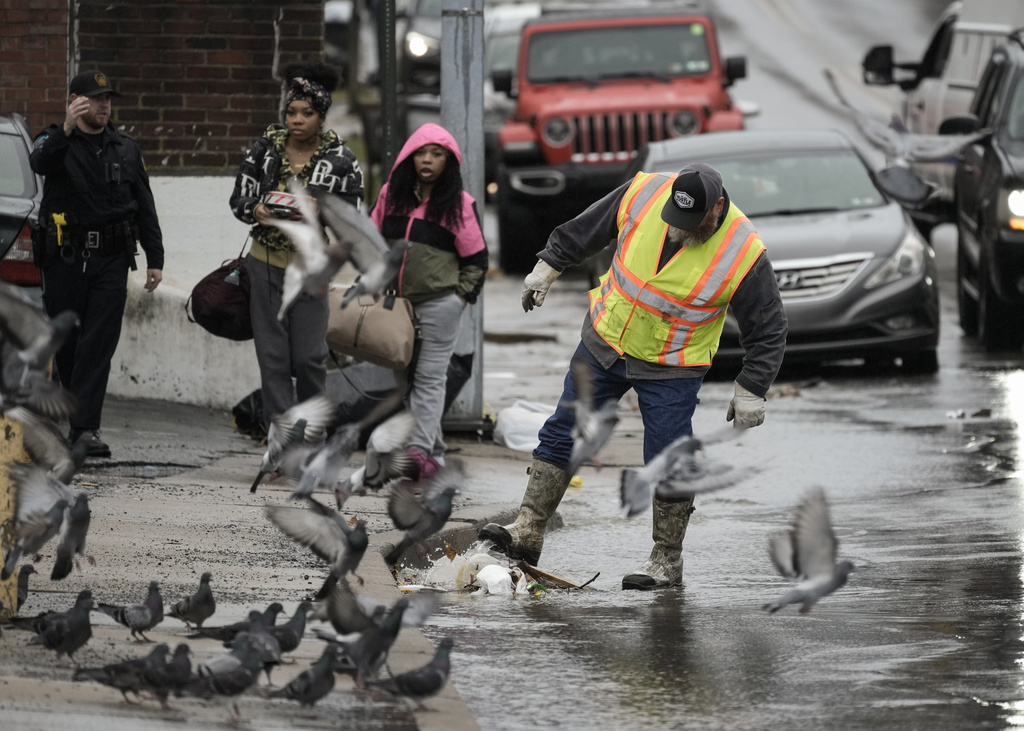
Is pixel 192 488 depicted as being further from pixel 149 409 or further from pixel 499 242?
pixel 499 242

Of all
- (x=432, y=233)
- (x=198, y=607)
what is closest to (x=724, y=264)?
(x=432, y=233)

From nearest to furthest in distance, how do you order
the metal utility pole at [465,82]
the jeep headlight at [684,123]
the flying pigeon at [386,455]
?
the flying pigeon at [386,455]
the metal utility pole at [465,82]
the jeep headlight at [684,123]

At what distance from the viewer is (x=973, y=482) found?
1000 cm

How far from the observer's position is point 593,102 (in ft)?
64.9

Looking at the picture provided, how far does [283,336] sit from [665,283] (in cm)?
234

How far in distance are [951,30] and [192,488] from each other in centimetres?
1393

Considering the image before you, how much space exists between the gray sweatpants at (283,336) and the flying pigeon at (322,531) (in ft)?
7.61

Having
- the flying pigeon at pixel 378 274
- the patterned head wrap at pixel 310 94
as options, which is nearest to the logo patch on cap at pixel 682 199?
the flying pigeon at pixel 378 274

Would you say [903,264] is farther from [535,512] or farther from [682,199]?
[682,199]

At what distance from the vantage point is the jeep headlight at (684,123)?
1961cm

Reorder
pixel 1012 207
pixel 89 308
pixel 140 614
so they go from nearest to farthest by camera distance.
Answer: pixel 140 614 → pixel 89 308 → pixel 1012 207

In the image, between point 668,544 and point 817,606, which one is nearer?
point 817,606

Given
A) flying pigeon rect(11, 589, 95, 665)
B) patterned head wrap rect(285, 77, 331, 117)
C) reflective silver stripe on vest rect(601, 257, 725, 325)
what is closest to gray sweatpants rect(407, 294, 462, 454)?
patterned head wrap rect(285, 77, 331, 117)

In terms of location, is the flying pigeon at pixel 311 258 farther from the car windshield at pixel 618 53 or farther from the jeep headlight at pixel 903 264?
the car windshield at pixel 618 53
